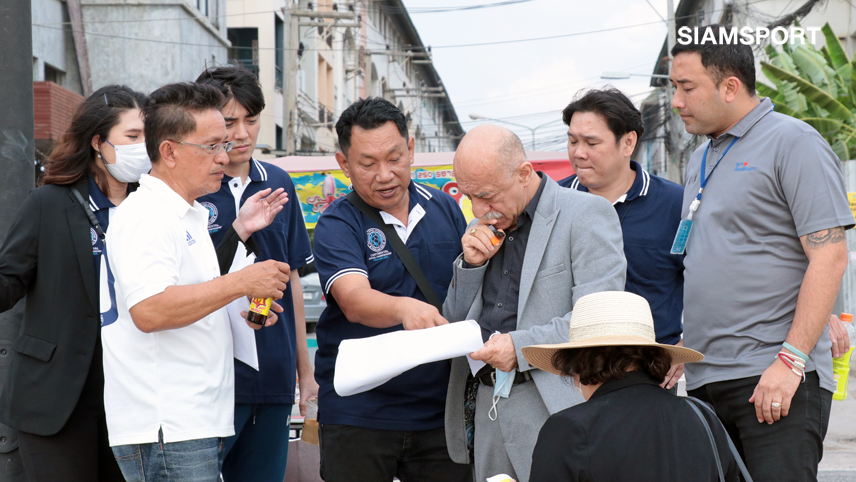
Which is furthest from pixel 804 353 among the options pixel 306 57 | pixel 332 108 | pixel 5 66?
pixel 332 108

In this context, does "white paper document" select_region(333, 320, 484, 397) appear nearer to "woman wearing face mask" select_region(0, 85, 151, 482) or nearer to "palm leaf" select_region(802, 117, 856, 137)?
"woman wearing face mask" select_region(0, 85, 151, 482)

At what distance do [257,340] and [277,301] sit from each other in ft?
0.72

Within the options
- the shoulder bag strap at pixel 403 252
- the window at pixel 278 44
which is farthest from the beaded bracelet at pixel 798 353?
the window at pixel 278 44

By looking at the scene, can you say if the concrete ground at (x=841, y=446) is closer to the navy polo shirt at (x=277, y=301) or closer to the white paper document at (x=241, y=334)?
the navy polo shirt at (x=277, y=301)

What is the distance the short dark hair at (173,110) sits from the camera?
278cm

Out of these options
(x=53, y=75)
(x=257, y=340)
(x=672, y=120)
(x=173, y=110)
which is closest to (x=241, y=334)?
(x=257, y=340)

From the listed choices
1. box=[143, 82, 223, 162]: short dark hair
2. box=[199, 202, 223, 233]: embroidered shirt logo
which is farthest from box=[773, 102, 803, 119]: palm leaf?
box=[143, 82, 223, 162]: short dark hair

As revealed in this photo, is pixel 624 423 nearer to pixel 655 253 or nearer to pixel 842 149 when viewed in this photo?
pixel 655 253

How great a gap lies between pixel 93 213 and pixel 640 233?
246cm

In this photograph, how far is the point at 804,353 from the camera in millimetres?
2838

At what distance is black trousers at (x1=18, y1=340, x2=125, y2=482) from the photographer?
294cm

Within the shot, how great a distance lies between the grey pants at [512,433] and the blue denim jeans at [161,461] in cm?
105

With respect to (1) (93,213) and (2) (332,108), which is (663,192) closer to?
(1) (93,213)

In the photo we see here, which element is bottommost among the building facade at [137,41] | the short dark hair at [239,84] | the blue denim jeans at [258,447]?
the blue denim jeans at [258,447]
